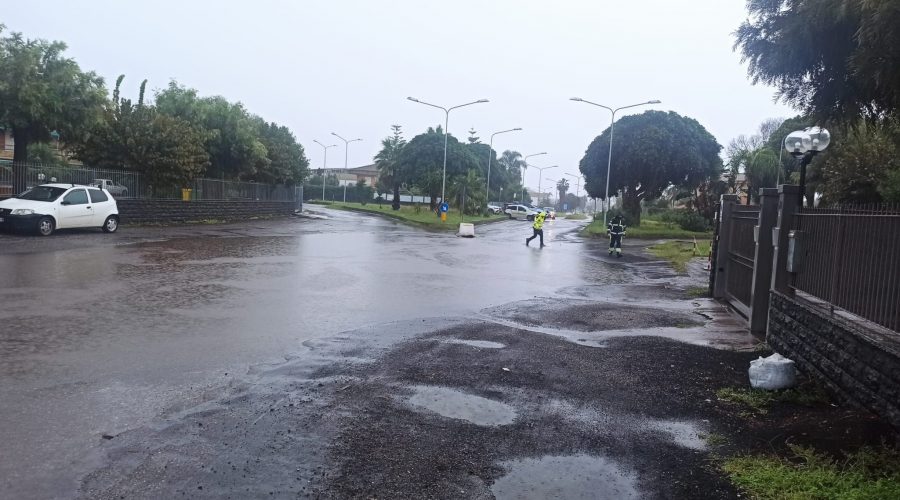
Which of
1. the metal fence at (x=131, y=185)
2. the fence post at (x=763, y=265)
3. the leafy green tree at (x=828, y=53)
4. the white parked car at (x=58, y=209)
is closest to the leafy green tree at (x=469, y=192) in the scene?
the metal fence at (x=131, y=185)

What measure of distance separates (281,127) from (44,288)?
5003 cm

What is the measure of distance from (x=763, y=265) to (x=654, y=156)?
38335 mm

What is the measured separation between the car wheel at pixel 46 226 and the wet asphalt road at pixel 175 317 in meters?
0.30

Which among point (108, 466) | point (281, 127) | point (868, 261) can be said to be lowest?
point (108, 466)

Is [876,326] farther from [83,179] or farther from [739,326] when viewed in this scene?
[83,179]

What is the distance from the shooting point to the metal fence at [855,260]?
5590 mm

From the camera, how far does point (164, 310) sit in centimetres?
960

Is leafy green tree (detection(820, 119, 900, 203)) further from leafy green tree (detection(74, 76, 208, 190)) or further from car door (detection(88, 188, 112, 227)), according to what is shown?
leafy green tree (detection(74, 76, 208, 190))

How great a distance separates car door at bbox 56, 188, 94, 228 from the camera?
832 inches

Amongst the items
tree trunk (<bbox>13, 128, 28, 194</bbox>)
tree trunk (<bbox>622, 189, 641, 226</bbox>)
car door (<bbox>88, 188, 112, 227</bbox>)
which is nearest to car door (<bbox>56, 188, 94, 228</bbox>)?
car door (<bbox>88, 188, 112, 227</bbox>)

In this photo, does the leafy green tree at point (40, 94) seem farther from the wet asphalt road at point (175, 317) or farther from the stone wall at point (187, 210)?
the wet asphalt road at point (175, 317)

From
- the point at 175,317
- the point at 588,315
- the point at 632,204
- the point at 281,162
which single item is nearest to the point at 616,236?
the point at 588,315

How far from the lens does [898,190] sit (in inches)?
813

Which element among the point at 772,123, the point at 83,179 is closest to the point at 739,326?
the point at 83,179
